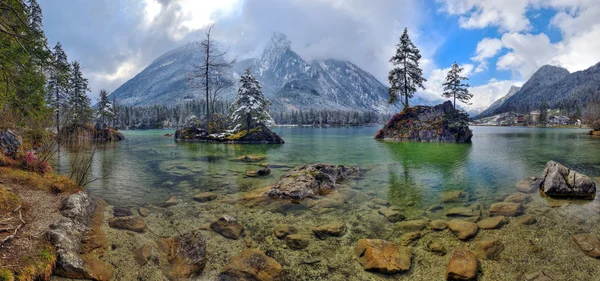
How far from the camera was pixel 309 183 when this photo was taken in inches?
452

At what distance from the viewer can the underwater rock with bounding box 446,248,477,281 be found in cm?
540

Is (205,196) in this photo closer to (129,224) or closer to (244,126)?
(129,224)

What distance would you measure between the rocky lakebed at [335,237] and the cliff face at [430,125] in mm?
29144

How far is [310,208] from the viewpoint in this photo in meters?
9.50

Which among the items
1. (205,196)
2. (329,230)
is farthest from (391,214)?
(205,196)

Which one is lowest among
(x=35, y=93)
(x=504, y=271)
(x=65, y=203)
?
(x=504, y=271)

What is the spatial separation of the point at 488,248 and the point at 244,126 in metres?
39.0

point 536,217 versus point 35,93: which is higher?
point 35,93

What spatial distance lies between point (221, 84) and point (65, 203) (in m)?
33.1

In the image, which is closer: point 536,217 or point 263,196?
point 536,217

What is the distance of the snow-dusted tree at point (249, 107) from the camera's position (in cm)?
4084

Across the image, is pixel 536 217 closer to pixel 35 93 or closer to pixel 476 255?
pixel 476 255

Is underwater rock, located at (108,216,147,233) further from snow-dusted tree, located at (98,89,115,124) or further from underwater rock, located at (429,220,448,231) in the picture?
snow-dusted tree, located at (98,89,115,124)

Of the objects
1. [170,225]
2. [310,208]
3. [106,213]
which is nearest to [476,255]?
[310,208]
